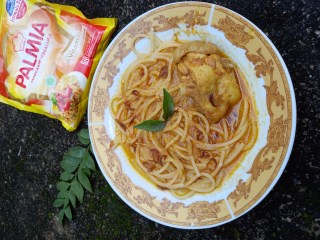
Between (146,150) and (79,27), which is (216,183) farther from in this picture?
(79,27)

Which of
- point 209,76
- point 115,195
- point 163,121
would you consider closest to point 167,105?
point 163,121

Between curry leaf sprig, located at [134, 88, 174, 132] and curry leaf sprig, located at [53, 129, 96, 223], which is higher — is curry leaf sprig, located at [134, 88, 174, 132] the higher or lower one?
the higher one

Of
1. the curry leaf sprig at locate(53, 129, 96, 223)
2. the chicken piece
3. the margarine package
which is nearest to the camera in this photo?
the chicken piece

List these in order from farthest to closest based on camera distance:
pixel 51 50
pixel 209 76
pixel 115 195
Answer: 1. pixel 115 195
2. pixel 51 50
3. pixel 209 76

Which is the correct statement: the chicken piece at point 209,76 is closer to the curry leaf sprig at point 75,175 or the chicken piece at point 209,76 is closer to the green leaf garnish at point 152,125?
the green leaf garnish at point 152,125

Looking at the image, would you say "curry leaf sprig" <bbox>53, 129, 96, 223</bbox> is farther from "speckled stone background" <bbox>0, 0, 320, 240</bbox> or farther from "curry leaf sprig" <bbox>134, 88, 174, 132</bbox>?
"curry leaf sprig" <bbox>134, 88, 174, 132</bbox>

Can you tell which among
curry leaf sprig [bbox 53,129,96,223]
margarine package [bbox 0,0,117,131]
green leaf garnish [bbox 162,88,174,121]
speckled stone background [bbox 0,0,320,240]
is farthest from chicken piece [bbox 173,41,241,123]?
curry leaf sprig [bbox 53,129,96,223]

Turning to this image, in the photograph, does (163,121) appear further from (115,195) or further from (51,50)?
A: (51,50)

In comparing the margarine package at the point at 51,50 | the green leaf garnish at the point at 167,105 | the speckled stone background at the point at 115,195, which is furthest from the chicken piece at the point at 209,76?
the margarine package at the point at 51,50
